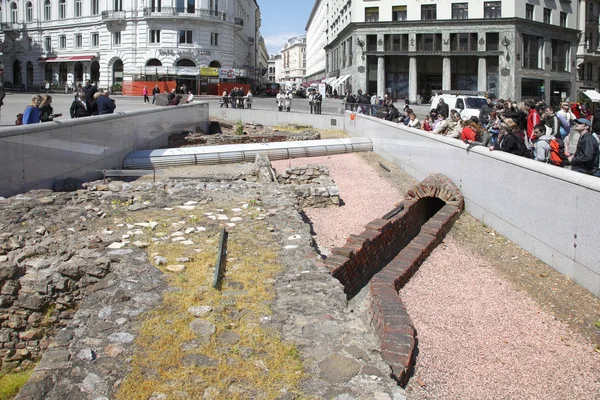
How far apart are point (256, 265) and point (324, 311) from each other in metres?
1.41

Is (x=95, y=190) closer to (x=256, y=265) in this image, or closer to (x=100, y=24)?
(x=256, y=265)

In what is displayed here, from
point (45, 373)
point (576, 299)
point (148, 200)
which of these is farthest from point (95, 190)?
point (576, 299)

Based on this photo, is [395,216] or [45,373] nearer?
[45,373]

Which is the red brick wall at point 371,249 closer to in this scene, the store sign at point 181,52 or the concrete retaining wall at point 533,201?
the concrete retaining wall at point 533,201

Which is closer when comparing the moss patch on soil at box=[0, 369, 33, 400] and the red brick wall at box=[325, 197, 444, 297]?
the moss patch on soil at box=[0, 369, 33, 400]

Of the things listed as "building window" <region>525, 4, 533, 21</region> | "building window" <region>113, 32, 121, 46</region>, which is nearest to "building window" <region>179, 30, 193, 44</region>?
"building window" <region>113, 32, 121, 46</region>

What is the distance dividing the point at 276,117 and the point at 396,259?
26290mm

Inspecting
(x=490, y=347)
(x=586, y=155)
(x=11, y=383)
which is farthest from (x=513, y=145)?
(x=11, y=383)

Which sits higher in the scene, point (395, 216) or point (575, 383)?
point (395, 216)

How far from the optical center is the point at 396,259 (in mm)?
7828

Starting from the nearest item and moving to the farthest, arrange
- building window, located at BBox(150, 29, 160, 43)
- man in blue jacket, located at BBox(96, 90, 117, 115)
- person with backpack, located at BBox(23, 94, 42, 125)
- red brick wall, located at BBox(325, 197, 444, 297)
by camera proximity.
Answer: red brick wall, located at BBox(325, 197, 444, 297) → person with backpack, located at BBox(23, 94, 42, 125) → man in blue jacket, located at BBox(96, 90, 117, 115) → building window, located at BBox(150, 29, 160, 43)

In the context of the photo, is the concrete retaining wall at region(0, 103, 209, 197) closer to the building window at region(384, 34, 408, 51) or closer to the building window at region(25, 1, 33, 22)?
the building window at region(384, 34, 408, 51)

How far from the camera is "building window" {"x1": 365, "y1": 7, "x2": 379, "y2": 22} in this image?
5544 cm

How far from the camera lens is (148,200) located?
9.18m
